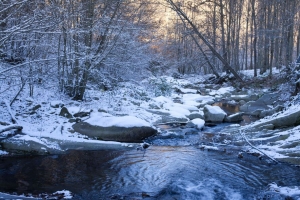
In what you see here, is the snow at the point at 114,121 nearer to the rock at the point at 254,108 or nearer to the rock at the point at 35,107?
the rock at the point at 35,107

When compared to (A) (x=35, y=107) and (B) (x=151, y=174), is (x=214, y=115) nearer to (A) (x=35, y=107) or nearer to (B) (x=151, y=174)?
(B) (x=151, y=174)

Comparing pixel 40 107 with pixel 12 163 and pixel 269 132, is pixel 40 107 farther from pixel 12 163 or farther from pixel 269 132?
pixel 269 132

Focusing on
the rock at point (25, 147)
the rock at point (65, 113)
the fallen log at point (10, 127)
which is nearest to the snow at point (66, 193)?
the rock at point (25, 147)

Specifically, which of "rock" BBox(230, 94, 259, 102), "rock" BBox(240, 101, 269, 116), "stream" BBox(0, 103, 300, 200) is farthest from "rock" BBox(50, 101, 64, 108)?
"rock" BBox(230, 94, 259, 102)

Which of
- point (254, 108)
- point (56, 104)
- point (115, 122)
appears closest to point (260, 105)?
point (254, 108)

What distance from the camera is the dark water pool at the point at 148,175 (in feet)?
18.0

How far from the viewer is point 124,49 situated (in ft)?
46.4

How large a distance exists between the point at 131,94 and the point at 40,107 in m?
5.21

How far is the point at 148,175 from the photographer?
21.0ft

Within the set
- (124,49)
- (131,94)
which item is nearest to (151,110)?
(131,94)

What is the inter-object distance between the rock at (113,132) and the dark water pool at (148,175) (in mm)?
1180

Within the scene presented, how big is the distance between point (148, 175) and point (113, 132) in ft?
10.5

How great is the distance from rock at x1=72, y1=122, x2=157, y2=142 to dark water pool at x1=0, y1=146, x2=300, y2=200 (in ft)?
3.87

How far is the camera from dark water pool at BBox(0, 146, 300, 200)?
18.0 feet
